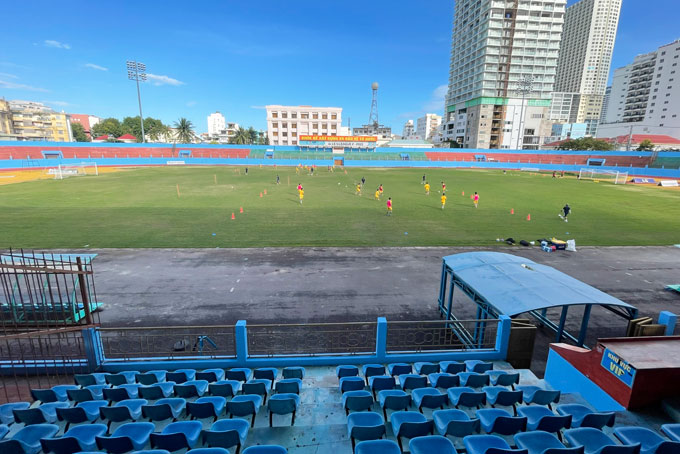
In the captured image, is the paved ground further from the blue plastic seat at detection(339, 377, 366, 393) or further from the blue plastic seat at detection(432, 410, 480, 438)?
the blue plastic seat at detection(432, 410, 480, 438)

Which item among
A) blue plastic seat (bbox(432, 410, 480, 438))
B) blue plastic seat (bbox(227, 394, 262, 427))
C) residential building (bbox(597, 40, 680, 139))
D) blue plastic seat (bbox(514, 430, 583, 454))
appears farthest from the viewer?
residential building (bbox(597, 40, 680, 139))

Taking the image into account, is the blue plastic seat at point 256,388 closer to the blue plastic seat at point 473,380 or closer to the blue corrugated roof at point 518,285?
the blue plastic seat at point 473,380

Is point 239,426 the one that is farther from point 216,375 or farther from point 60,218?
point 60,218

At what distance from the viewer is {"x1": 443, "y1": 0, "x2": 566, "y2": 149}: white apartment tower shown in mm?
107688

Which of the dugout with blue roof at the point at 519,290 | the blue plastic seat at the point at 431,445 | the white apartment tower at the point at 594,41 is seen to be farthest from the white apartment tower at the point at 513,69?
the blue plastic seat at the point at 431,445

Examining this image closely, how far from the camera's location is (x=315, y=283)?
13945 millimetres

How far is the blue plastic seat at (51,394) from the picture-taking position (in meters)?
5.96

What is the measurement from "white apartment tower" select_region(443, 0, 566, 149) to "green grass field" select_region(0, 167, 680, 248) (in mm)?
77000

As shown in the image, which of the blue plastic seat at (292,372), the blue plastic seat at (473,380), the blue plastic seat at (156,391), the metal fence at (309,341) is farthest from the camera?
the metal fence at (309,341)

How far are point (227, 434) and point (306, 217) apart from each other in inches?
854

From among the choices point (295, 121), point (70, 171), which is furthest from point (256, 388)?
point (295, 121)

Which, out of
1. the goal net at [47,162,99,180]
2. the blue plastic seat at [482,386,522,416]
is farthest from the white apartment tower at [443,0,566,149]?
the blue plastic seat at [482,386,522,416]

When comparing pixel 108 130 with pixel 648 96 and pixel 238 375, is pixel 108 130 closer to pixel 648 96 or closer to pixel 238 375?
pixel 238 375

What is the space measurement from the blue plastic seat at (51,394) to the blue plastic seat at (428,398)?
20.7 feet
